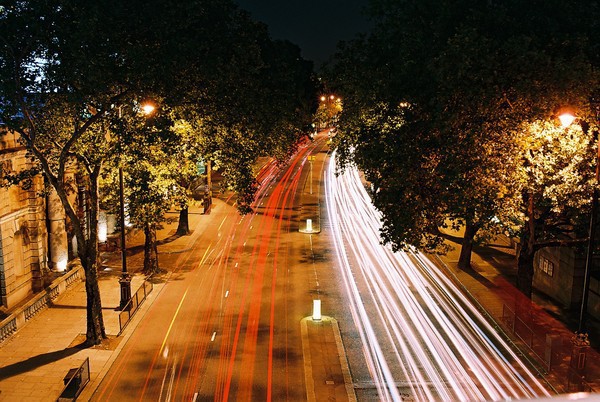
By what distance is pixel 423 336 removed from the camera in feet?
58.9

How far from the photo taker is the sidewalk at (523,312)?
15633 millimetres

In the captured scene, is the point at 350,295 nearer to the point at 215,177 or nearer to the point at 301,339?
the point at 301,339

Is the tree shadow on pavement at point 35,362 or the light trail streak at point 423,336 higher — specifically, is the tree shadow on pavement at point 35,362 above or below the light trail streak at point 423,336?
below

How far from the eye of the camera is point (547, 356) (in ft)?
51.9

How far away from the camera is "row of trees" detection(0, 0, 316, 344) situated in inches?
576

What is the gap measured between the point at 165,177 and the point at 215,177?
113 ft

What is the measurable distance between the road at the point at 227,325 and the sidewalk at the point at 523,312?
7003mm

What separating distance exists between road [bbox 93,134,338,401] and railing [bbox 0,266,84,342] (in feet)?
13.0

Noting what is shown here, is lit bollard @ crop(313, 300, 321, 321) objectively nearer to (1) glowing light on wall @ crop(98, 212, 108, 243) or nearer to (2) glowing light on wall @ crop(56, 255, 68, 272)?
(2) glowing light on wall @ crop(56, 255, 68, 272)

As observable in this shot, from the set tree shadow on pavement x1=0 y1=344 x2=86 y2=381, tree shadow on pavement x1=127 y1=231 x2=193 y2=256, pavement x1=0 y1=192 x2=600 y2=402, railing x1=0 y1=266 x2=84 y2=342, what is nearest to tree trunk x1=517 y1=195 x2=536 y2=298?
pavement x1=0 y1=192 x2=600 y2=402

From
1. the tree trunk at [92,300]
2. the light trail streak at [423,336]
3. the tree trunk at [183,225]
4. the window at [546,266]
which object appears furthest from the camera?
the tree trunk at [183,225]

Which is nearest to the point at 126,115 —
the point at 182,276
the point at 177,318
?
the point at 177,318

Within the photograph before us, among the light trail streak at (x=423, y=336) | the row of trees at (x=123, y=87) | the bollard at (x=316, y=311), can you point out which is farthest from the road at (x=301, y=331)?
the row of trees at (x=123, y=87)

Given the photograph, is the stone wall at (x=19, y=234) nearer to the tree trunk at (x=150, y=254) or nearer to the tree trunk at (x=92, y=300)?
the tree trunk at (x=150, y=254)
